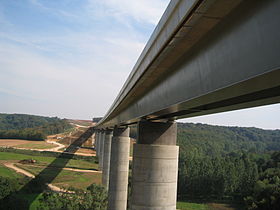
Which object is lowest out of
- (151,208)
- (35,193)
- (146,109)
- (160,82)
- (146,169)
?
(35,193)

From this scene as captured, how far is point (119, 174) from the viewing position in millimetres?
24469

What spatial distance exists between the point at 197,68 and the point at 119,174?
756 inches

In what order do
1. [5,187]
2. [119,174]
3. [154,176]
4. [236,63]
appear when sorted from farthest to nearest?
[5,187], [119,174], [154,176], [236,63]

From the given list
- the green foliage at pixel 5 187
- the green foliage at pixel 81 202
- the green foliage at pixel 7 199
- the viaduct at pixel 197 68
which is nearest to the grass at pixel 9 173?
the green foliage at pixel 5 187

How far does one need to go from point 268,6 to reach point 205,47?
2.23m

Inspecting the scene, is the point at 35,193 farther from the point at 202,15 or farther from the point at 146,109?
the point at 202,15

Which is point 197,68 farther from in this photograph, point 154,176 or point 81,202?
point 81,202

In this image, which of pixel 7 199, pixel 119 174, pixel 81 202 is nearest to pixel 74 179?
pixel 81 202

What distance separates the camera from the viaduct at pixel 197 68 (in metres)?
A: 4.37

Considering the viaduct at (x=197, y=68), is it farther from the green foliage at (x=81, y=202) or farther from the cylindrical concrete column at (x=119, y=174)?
the green foliage at (x=81, y=202)

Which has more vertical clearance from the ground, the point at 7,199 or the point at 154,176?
the point at 154,176

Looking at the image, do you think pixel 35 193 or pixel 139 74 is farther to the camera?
pixel 35 193

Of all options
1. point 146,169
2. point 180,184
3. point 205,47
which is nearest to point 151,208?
point 146,169

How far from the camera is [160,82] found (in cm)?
1016
